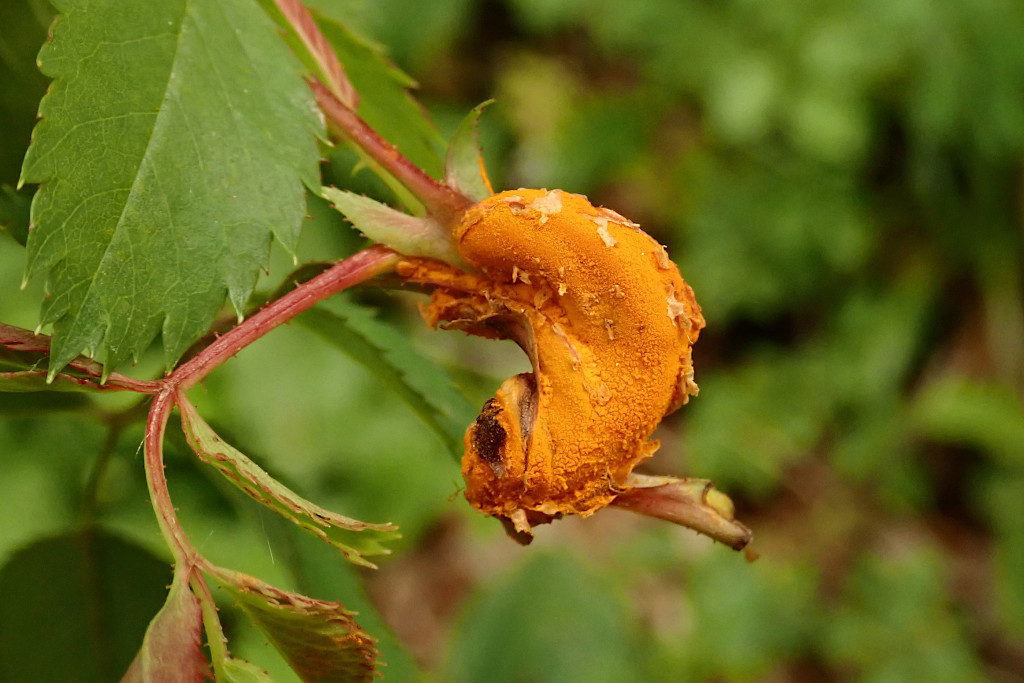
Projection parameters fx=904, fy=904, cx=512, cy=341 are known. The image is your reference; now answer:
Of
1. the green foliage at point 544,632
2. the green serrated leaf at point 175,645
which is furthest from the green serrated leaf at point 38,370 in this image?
the green foliage at point 544,632

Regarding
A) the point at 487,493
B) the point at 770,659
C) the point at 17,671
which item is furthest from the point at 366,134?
the point at 770,659

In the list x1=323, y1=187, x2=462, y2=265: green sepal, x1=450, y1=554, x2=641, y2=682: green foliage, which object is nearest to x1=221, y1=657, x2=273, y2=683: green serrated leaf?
x1=323, y1=187, x2=462, y2=265: green sepal

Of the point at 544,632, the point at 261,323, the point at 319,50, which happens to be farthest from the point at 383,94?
the point at 544,632

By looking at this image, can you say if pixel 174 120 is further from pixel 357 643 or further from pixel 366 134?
pixel 357 643

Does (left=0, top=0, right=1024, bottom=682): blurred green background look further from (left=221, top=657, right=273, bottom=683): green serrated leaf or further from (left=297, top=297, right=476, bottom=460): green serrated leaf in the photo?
(left=221, top=657, right=273, bottom=683): green serrated leaf

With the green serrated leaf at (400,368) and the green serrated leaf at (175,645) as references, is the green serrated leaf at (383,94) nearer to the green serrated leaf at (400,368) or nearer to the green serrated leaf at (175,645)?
the green serrated leaf at (400,368)
